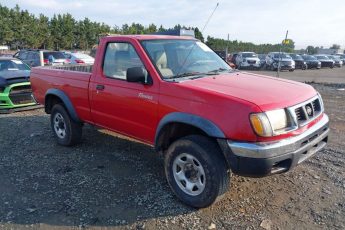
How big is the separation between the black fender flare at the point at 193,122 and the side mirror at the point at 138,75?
21.5 inches

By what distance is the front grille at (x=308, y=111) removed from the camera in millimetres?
3615

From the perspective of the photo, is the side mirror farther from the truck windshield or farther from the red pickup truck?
the truck windshield

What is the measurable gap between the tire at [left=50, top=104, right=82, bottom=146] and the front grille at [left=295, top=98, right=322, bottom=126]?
3.75 meters

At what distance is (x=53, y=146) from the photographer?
6.13m

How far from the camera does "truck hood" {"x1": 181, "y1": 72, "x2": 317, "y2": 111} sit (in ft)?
11.2

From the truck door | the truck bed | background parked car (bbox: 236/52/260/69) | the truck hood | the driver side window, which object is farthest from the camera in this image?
background parked car (bbox: 236/52/260/69)

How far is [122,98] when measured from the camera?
448 cm

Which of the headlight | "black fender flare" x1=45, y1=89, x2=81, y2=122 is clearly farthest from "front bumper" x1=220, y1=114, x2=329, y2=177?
"black fender flare" x1=45, y1=89, x2=81, y2=122

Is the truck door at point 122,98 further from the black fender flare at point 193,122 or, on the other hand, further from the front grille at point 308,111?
the front grille at point 308,111

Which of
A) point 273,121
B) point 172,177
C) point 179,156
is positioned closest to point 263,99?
point 273,121

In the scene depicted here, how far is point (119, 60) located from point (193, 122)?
→ 5.67ft

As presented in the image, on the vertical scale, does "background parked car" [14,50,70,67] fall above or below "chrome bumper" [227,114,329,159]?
above

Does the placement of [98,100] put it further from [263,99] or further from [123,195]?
[263,99]

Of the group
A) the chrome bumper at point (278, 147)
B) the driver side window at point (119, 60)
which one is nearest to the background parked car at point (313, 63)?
the driver side window at point (119, 60)
